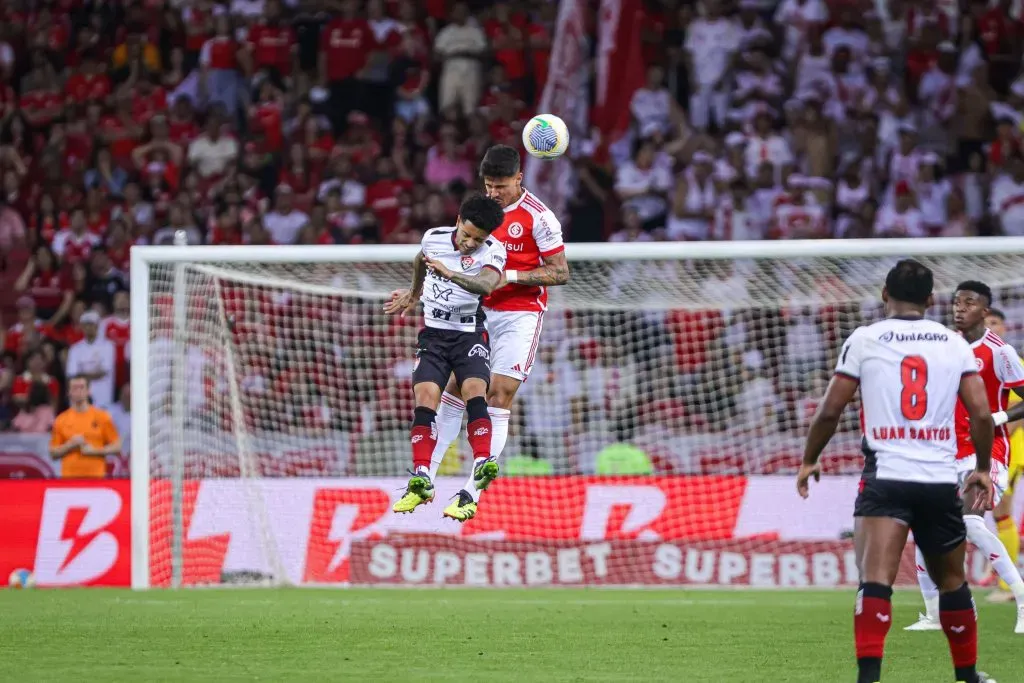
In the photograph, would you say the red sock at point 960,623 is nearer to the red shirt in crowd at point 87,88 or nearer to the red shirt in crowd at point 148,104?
the red shirt in crowd at point 148,104

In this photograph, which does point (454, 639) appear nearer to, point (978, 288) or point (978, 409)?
point (978, 409)

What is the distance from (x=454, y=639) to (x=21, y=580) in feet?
23.8

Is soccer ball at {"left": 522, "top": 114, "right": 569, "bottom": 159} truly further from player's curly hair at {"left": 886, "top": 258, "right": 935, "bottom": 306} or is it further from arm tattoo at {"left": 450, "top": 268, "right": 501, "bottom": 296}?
player's curly hair at {"left": 886, "top": 258, "right": 935, "bottom": 306}

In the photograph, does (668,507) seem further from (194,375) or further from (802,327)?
(194,375)

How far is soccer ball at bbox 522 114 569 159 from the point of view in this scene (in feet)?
35.6

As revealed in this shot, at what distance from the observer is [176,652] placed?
32.1 ft

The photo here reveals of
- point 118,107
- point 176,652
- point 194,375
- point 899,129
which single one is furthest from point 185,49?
point 176,652

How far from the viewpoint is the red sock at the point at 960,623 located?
7656mm

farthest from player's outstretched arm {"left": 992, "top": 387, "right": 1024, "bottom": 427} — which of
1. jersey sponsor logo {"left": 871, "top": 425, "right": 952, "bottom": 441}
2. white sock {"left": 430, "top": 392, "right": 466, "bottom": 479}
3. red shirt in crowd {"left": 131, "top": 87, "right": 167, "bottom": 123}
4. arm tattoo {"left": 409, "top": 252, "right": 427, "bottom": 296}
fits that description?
red shirt in crowd {"left": 131, "top": 87, "right": 167, "bottom": 123}

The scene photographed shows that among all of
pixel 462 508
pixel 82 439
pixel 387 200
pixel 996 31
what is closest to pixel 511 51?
pixel 387 200

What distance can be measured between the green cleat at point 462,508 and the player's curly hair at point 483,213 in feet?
6.01

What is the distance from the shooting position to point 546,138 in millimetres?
10852

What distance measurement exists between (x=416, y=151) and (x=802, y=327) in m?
7.32

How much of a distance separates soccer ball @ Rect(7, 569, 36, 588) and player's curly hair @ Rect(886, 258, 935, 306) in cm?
1140
